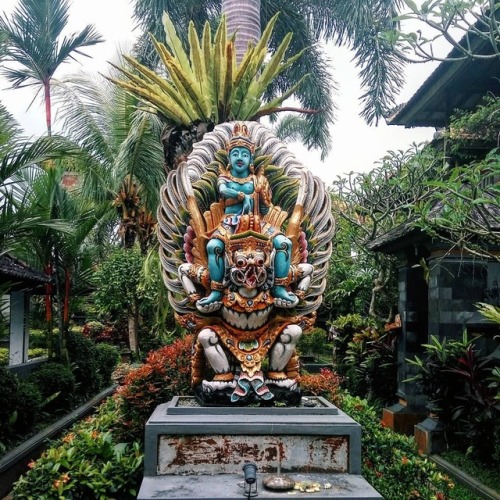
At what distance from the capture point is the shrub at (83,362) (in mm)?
A: 13609

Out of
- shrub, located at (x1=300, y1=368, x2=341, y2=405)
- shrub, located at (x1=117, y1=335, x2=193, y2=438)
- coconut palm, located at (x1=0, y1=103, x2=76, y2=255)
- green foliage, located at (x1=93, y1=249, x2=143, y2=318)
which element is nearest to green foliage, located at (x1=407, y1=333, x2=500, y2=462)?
shrub, located at (x1=300, y1=368, x2=341, y2=405)

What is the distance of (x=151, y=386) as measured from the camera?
6.86 m

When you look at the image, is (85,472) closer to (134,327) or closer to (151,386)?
(151,386)

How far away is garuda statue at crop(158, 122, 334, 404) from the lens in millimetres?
5645

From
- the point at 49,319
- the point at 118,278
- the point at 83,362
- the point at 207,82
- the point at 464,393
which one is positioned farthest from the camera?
the point at 118,278

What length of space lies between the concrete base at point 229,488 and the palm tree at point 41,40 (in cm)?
1427

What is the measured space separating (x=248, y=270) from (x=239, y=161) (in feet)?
4.24

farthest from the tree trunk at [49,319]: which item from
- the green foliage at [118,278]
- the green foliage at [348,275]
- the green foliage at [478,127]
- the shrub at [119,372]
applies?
the green foliage at [478,127]

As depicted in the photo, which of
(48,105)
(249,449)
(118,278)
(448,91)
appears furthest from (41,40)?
(249,449)

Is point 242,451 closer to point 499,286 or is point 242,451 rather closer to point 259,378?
point 259,378

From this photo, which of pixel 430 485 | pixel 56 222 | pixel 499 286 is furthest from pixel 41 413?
pixel 499 286

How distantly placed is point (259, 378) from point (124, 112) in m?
→ 12.1

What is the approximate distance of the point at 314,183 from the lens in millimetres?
6508

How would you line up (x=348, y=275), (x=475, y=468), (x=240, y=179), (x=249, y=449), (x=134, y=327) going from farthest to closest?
(x=348, y=275), (x=134, y=327), (x=475, y=468), (x=240, y=179), (x=249, y=449)
